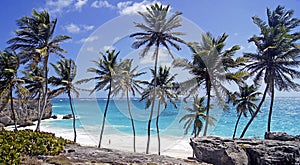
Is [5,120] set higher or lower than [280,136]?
lower

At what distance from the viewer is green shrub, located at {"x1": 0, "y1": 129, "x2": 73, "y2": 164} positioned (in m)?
6.65

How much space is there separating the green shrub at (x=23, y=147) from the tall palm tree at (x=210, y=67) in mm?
11418

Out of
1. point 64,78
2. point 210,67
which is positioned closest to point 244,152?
point 210,67

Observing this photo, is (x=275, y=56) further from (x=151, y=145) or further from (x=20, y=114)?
(x=20, y=114)

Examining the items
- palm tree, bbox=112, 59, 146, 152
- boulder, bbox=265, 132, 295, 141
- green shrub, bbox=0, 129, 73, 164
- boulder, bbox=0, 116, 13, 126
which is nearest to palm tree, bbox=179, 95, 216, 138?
palm tree, bbox=112, 59, 146, 152

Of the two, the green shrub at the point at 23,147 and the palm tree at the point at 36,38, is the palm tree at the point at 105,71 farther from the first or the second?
the green shrub at the point at 23,147

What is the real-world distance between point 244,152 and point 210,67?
757 centimetres

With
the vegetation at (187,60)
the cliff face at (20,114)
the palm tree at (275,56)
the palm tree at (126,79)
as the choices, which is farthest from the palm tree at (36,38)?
the cliff face at (20,114)

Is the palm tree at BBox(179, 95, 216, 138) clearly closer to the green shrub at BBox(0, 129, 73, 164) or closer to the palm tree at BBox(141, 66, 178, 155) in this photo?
the palm tree at BBox(141, 66, 178, 155)

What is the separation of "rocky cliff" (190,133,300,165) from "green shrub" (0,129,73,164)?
6.41 m

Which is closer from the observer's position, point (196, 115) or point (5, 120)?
point (196, 115)

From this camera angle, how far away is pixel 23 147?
308 inches

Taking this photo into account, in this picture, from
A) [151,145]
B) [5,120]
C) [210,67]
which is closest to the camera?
[210,67]

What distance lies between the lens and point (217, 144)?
11.2 m
